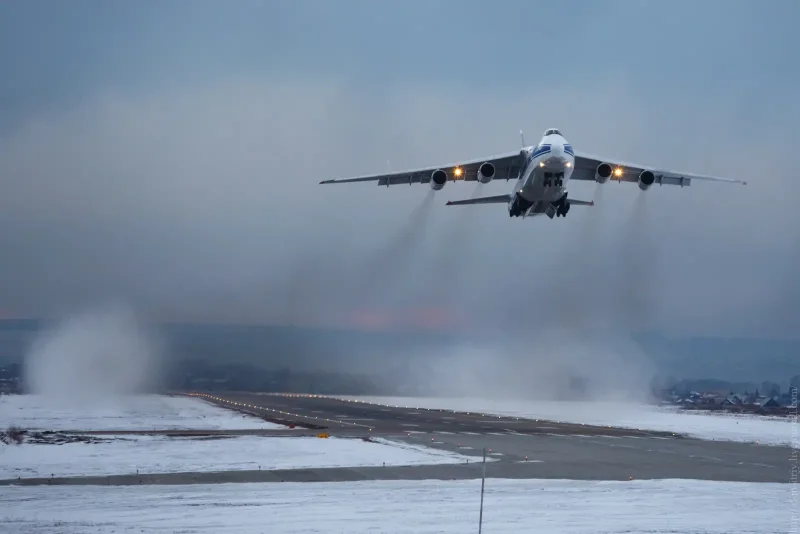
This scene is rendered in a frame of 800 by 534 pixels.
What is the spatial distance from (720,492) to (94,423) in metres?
32.2

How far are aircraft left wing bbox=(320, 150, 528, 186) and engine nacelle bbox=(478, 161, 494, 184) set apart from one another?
60 centimetres

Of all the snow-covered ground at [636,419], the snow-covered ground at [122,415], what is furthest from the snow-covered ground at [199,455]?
the snow-covered ground at [636,419]

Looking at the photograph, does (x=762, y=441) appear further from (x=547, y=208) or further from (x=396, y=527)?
(x=396, y=527)

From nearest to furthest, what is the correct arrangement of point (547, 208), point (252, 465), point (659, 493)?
1. point (659, 493)
2. point (252, 465)
3. point (547, 208)

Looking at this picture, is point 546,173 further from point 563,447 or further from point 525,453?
point 563,447

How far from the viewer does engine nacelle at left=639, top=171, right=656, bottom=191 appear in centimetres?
3531

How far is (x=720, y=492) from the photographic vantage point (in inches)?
956

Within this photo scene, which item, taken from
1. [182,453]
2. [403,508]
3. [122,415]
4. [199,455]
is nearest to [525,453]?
[199,455]

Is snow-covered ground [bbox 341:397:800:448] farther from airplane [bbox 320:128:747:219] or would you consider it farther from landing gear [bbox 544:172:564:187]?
landing gear [bbox 544:172:564:187]

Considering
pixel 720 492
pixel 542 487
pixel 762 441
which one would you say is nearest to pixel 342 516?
pixel 542 487

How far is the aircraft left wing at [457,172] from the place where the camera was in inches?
1406

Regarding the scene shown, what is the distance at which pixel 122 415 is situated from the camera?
50375 mm

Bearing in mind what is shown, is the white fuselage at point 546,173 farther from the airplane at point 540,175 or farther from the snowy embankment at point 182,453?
the snowy embankment at point 182,453

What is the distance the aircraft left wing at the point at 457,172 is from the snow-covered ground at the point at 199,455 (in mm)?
10970
